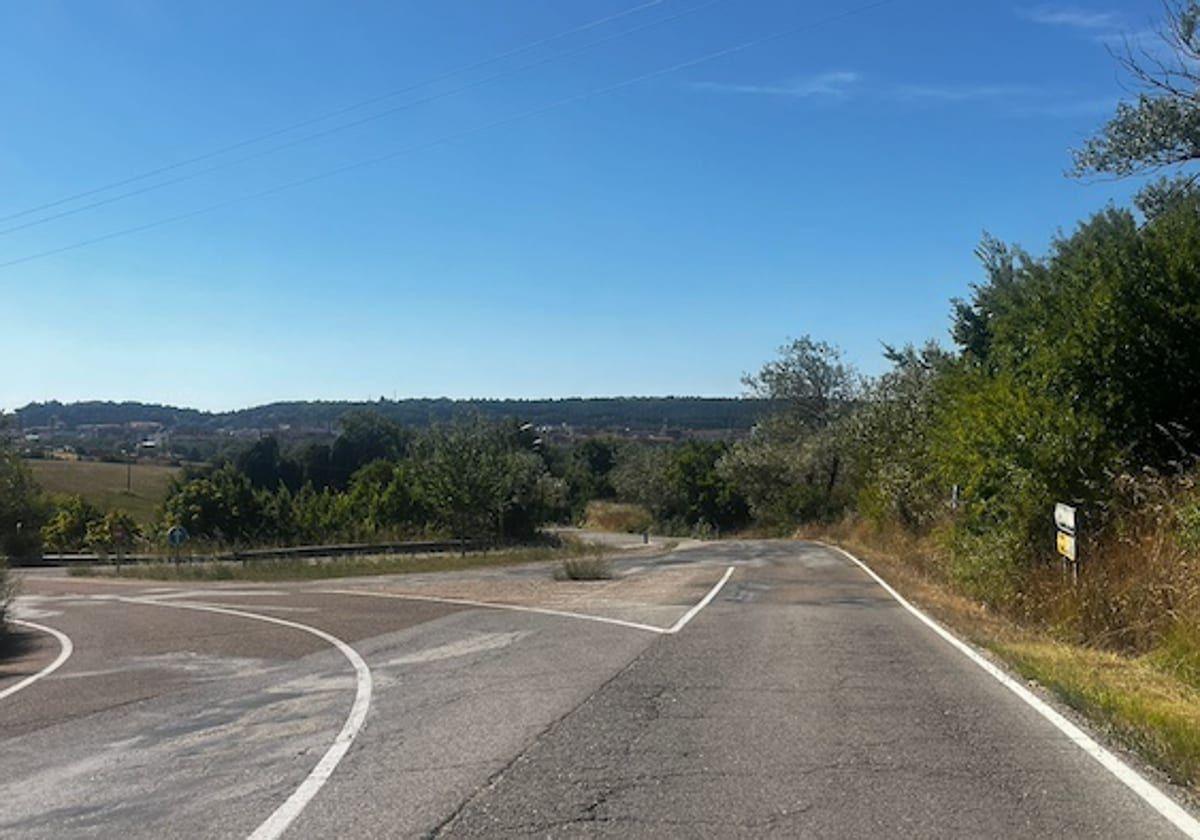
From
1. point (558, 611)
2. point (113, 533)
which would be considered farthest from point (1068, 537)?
point (113, 533)

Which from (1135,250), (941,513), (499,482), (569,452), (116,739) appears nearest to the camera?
(116,739)

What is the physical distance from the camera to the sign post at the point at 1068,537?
49.0 ft

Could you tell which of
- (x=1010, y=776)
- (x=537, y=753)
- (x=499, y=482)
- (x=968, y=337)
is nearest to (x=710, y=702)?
(x=537, y=753)

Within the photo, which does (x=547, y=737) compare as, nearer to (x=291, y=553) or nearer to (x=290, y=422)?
(x=291, y=553)

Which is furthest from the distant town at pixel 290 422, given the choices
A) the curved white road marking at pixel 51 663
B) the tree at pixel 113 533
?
the curved white road marking at pixel 51 663

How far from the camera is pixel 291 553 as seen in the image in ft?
163

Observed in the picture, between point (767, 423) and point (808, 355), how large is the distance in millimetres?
5217

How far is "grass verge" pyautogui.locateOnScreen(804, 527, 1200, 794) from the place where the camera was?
301 inches

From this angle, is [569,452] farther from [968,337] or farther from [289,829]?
[289,829]

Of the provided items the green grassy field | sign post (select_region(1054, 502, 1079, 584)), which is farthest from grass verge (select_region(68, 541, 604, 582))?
the green grassy field

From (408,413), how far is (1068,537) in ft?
454

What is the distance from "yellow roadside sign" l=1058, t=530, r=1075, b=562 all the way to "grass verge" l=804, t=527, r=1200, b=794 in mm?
1103

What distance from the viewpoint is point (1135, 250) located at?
17.9 m

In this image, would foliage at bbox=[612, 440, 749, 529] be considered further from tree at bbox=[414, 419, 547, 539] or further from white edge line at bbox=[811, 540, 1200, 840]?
white edge line at bbox=[811, 540, 1200, 840]
